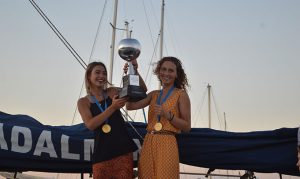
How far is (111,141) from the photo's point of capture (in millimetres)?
3322

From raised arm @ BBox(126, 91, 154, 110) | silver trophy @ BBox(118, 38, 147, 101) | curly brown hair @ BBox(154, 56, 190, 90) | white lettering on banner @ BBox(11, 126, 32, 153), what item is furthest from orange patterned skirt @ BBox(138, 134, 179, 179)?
white lettering on banner @ BBox(11, 126, 32, 153)

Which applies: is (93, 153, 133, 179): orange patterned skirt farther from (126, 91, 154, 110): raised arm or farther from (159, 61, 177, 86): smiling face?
(159, 61, 177, 86): smiling face

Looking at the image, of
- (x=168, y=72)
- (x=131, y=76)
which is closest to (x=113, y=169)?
(x=131, y=76)

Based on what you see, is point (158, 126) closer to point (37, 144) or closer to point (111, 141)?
point (111, 141)

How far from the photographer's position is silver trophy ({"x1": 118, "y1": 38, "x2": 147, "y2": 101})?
3160 mm

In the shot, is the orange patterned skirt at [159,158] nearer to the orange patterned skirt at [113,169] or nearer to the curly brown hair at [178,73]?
the orange patterned skirt at [113,169]

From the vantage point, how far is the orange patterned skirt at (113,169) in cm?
325

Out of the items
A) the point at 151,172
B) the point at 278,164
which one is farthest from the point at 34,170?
the point at 278,164

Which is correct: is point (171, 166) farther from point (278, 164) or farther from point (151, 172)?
point (278, 164)

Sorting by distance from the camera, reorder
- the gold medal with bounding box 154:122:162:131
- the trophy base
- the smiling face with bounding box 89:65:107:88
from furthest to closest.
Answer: the smiling face with bounding box 89:65:107:88
the gold medal with bounding box 154:122:162:131
the trophy base

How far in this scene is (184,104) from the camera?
345 cm

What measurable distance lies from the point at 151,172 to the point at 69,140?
137 cm

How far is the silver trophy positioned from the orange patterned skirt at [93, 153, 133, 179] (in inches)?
22.2

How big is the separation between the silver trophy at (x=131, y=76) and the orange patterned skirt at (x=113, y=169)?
56cm
